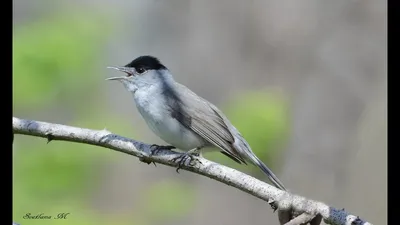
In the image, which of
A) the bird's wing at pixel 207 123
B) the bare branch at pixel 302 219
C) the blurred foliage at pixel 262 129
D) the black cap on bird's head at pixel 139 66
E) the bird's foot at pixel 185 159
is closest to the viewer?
the bare branch at pixel 302 219

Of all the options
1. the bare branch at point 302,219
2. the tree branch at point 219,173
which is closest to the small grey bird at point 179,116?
the tree branch at point 219,173

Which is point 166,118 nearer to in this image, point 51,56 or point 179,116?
point 179,116

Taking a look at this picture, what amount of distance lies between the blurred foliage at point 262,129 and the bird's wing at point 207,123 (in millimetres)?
111

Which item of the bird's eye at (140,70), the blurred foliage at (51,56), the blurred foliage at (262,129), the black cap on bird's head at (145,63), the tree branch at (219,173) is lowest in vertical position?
the tree branch at (219,173)

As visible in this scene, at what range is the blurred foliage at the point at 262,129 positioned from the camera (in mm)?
4051

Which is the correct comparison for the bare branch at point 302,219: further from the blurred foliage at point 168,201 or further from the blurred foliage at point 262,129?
the blurred foliage at point 168,201

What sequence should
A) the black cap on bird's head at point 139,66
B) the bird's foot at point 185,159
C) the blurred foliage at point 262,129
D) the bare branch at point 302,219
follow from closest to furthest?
the bare branch at point 302,219
the bird's foot at point 185,159
the blurred foliage at point 262,129
the black cap on bird's head at point 139,66

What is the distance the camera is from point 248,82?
5.95 m

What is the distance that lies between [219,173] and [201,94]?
2998 millimetres

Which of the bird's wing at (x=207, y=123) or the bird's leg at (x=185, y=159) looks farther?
the bird's wing at (x=207, y=123)

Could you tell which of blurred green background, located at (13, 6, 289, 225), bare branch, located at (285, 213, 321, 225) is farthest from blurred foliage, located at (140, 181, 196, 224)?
bare branch, located at (285, 213, 321, 225)

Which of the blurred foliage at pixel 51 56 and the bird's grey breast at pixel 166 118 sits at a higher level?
the blurred foliage at pixel 51 56
